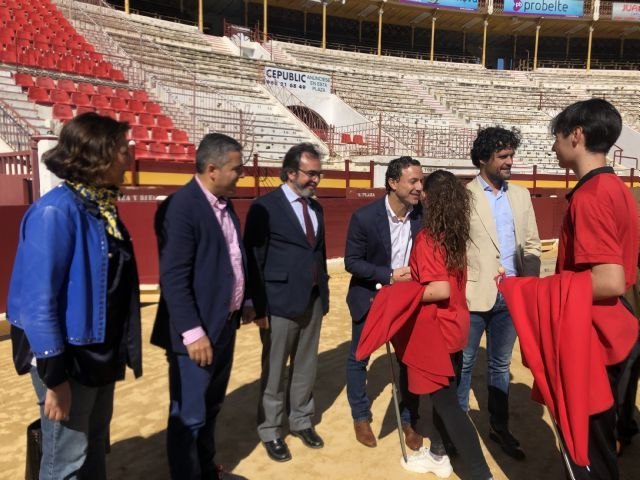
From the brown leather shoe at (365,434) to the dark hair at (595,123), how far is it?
1.94m

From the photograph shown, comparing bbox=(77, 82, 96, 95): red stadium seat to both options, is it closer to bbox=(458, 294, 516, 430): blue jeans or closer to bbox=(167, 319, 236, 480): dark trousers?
bbox=(167, 319, 236, 480): dark trousers

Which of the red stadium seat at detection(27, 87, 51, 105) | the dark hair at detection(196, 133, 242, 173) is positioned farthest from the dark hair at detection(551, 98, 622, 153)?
the red stadium seat at detection(27, 87, 51, 105)

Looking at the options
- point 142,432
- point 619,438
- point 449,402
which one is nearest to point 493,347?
point 449,402

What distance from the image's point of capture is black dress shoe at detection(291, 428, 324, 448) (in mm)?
2789

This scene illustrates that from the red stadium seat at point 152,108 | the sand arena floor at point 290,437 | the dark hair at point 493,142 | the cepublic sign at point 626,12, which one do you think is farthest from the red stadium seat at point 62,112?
the cepublic sign at point 626,12

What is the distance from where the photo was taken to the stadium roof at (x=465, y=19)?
2623 cm

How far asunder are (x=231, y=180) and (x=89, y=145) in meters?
0.67

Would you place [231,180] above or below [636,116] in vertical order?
below

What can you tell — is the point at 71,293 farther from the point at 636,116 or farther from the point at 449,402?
the point at 636,116

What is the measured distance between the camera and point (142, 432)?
9.62 ft

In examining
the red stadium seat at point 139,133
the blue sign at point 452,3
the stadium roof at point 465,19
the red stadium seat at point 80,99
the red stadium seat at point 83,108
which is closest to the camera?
the red stadium seat at point 83,108

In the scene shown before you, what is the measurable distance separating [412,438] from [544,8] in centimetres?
3173

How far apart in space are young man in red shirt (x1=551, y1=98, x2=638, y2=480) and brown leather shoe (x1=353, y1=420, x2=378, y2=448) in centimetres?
130

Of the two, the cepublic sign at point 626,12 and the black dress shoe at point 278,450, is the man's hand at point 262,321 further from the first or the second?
the cepublic sign at point 626,12
